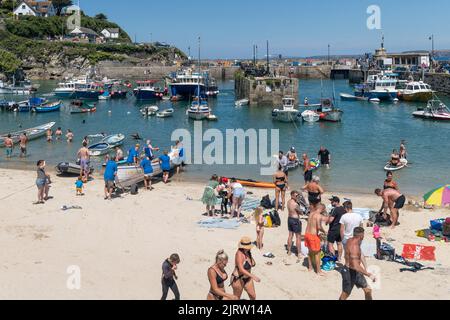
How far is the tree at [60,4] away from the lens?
12800 cm

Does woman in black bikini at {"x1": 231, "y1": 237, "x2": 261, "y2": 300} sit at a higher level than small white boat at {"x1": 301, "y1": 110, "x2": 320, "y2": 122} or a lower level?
lower

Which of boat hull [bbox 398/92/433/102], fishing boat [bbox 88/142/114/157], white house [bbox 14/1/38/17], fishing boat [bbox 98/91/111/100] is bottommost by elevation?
fishing boat [bbox 88/142/114/157]

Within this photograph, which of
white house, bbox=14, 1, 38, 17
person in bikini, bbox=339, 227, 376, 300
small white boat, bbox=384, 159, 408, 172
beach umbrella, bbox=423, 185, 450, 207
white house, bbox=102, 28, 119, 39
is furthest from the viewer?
white house, bbox=102, 28, 119, 39

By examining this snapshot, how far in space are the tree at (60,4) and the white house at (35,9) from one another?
1.24 meters

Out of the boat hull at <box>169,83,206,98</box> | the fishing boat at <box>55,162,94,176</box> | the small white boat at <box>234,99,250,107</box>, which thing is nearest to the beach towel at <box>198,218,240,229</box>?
the fishing boat at <box>55,162,94,176</box>

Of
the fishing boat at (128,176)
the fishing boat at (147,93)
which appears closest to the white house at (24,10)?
the fishing boat at (147,93)

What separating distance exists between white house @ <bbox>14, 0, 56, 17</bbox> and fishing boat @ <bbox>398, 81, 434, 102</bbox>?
296 ft

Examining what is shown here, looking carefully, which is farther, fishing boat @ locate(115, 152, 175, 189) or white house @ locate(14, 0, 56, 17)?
white house @ locate(14, 0, 56, 17)

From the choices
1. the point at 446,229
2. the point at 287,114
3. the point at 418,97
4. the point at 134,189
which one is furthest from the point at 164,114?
the point at 446,229

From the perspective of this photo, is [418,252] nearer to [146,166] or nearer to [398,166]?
[146,166]

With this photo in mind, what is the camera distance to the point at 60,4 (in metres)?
130

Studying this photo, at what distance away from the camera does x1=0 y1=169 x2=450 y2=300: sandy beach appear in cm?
1017

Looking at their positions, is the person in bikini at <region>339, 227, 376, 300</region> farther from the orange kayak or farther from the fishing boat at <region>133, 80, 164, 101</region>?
the fishing boat at <region>133, 80, 164, 101</region>
